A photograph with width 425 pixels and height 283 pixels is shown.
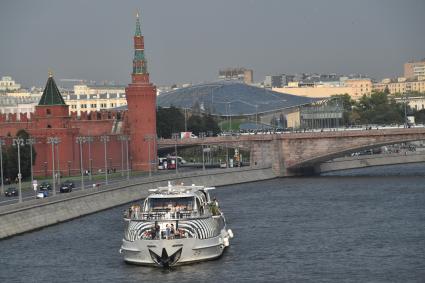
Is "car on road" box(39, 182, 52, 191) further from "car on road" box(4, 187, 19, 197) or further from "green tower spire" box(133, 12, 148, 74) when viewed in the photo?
"green tower spire" box(133, 12, 148, 74)

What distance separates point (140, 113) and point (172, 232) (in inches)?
2998

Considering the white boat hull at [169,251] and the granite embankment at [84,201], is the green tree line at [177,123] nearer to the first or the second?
the granite embankment at [84,201]

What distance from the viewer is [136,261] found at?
59.4 meters

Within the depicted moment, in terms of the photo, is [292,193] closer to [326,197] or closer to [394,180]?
[326,197]

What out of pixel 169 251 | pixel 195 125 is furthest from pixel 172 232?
pixel 195 125

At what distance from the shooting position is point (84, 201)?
283ft

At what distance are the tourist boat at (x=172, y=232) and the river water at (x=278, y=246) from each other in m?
0.55

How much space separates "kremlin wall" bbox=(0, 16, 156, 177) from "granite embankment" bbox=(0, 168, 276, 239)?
12.4m

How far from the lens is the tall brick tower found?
443 ft

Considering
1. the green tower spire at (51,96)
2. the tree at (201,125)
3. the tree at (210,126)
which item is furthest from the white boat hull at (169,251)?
the tree at (210,126)

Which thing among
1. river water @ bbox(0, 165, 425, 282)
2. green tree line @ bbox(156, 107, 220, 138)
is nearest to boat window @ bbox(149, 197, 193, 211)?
river water @ bbox(0, 165, 425, 282)

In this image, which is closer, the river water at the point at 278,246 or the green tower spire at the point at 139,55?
the river water at the point at 278,246

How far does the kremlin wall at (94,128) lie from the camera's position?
412 feet

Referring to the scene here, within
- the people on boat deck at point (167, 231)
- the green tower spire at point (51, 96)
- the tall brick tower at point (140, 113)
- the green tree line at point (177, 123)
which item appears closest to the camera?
the people on boat deck at point (167, 231)
